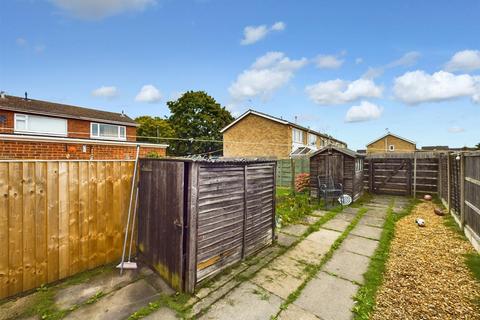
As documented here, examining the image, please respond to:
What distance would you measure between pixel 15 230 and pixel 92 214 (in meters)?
0.95

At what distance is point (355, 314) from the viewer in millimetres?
2803

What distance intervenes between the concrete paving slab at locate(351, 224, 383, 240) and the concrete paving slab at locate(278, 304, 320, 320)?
3.93 m

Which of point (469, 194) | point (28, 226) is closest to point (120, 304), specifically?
point (28, 226)

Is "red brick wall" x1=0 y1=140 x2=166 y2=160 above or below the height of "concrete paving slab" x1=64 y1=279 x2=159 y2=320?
above

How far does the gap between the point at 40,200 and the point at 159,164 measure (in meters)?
1.77

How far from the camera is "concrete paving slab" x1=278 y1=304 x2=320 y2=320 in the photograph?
8.90 feet

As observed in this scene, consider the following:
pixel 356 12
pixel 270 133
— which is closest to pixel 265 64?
pixel 270 133

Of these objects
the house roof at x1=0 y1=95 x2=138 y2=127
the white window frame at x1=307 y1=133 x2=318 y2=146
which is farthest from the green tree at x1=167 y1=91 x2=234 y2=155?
the white window frame at x1=307 y1=133 x2=318 y2=146

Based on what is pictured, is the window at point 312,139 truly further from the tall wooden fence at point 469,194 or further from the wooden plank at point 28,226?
the wooden plank at point 28,226

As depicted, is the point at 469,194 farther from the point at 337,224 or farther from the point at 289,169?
the point at 289,169

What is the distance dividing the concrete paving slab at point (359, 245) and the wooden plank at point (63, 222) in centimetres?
544

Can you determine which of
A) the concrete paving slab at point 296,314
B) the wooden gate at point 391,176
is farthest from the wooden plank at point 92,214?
the wooden gate at point 391,176

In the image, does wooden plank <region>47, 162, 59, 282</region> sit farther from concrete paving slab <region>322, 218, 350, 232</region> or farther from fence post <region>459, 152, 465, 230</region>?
fence post <region>459, 152, 465, 230</region>

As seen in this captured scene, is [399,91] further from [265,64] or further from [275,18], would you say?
[275,18]
